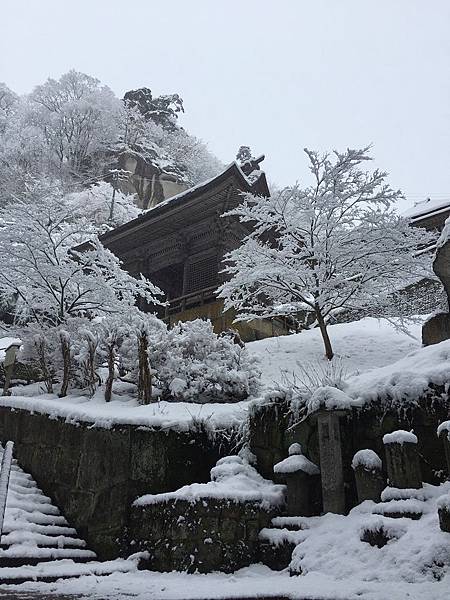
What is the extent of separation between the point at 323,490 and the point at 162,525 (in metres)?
1.89

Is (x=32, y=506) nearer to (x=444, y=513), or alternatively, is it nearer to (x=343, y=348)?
(x=444, y=513)

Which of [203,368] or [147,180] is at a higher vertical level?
[147,180]

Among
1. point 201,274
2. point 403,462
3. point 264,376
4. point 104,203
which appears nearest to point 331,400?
point 403,462

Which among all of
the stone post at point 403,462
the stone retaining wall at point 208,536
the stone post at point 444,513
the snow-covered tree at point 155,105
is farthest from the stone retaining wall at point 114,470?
the snow-covered tree at point 155,105

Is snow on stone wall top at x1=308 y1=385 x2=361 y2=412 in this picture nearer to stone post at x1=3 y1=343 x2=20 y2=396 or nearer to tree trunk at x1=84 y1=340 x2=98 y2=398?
tree trunk at x1=84 y1=340 x2=98 y2=398

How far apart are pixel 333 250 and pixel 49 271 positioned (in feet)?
23.8

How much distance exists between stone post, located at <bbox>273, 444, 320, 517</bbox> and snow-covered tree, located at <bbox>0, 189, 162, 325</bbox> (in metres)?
7.96

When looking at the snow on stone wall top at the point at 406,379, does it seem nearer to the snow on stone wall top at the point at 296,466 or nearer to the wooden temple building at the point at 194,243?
the snow on stone wall top at the point at 296,466

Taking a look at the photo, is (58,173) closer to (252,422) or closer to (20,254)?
(20,254)

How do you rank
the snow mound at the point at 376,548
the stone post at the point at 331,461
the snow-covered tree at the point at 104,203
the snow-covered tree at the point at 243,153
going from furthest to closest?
the snow-covered tree at the point at 104,203, the snow-covered tree at the point at 243,153, the stone post at the point at 331,461, the snow mound at the point at 376,548

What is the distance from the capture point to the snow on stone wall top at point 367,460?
4.78m

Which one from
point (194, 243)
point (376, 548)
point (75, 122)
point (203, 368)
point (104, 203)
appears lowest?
point (376, 548)

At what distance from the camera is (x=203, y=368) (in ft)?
30.8

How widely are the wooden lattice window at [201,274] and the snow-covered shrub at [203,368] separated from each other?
8.31 metres
